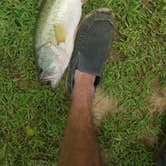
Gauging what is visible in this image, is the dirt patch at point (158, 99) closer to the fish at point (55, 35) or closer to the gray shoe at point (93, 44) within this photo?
the gray shoe at point (93, 44)

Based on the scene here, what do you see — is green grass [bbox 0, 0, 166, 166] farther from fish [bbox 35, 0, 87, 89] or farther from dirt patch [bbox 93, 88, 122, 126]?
fish [bbox 35, 0, 87, 89]

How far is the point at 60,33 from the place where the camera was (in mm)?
3674

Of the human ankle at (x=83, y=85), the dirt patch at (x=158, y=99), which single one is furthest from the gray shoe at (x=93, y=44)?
the dirt patch at (x=158, y=99)

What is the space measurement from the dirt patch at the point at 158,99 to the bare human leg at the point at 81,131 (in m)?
0.46

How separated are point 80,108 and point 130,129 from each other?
1.38 feet

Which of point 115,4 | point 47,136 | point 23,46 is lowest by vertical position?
point 47,136

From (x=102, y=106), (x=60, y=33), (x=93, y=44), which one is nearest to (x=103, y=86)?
(x=102, y=106)

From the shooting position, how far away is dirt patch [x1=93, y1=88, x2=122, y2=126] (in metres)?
3.88

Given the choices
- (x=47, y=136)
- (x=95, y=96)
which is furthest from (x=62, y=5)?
(x=47, y=136)

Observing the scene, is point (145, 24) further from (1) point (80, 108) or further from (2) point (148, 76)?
(1) point (80, 108)

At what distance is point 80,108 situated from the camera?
375 cm

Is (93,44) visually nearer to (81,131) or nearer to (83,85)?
(83,85)

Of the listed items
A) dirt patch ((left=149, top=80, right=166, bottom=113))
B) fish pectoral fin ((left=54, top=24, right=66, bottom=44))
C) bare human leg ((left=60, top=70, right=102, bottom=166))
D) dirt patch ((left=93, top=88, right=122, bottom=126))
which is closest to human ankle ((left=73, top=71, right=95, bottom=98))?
bare human leg ((left=60, top=70, right=102, bottom=166))

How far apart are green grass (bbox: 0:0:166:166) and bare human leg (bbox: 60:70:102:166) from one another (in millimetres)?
149
